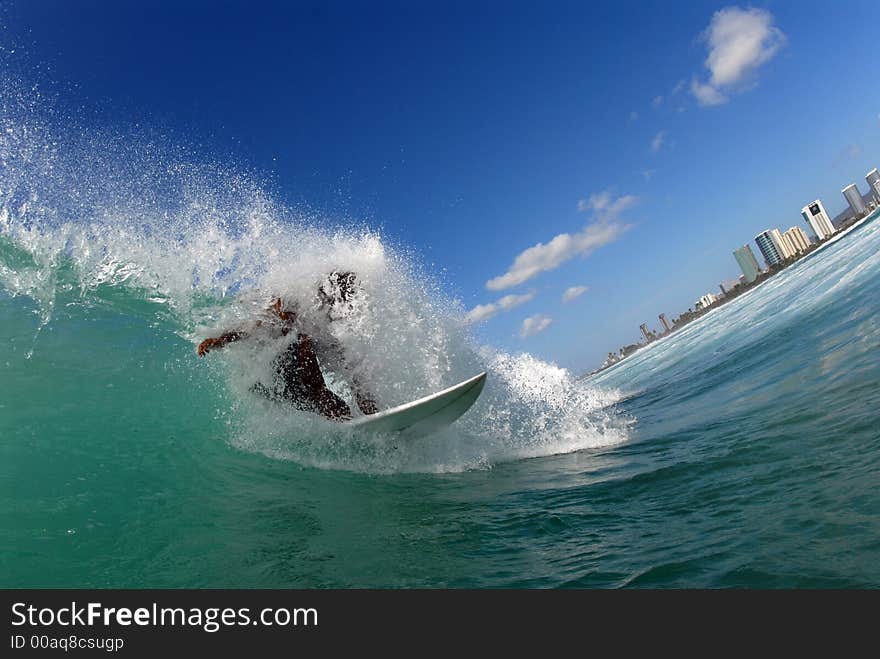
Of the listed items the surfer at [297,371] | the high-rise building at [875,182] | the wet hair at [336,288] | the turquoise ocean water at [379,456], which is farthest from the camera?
the high-rise building at [875,182]

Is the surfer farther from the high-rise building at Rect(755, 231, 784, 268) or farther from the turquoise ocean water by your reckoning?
the high-rise building at Rect(755, 231, 784, 268)

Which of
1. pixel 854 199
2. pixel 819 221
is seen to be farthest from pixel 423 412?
pixel 854 199

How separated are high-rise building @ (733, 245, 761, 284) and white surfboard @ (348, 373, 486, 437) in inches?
6985

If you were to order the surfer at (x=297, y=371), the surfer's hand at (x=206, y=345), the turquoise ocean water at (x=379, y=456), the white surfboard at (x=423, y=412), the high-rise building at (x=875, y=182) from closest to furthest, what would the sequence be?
the turquoise ocean water at (x=379, y=456)
the surfer's hand at (x=206, y=345)
the white surfboard at (x=423, y=412)
the surfer at (x=297, y=371)
the high-rise building at (x=875, y=182)

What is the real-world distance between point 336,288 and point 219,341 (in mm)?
2201

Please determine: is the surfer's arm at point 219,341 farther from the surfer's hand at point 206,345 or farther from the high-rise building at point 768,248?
the high-rise building at point 768,248

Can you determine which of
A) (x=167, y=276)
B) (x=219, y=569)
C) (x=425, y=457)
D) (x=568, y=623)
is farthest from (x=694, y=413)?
(x=167, y=276)

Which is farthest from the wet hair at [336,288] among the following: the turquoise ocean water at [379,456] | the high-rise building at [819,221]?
the high-rise building at [819,221]

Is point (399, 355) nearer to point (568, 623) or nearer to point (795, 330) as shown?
point (568, 623)

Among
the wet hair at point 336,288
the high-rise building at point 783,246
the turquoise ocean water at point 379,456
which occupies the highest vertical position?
the high-rise building at point 783,246

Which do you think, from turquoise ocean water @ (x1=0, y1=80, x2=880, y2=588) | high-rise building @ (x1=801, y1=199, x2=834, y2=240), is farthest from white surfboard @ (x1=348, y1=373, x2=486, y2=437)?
high-rise building @ (x1=801, y1=199, x2=834, y2=240)

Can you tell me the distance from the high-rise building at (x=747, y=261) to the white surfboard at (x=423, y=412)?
177m

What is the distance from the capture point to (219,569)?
4.06 meters

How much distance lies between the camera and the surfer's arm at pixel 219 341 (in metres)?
7.45
